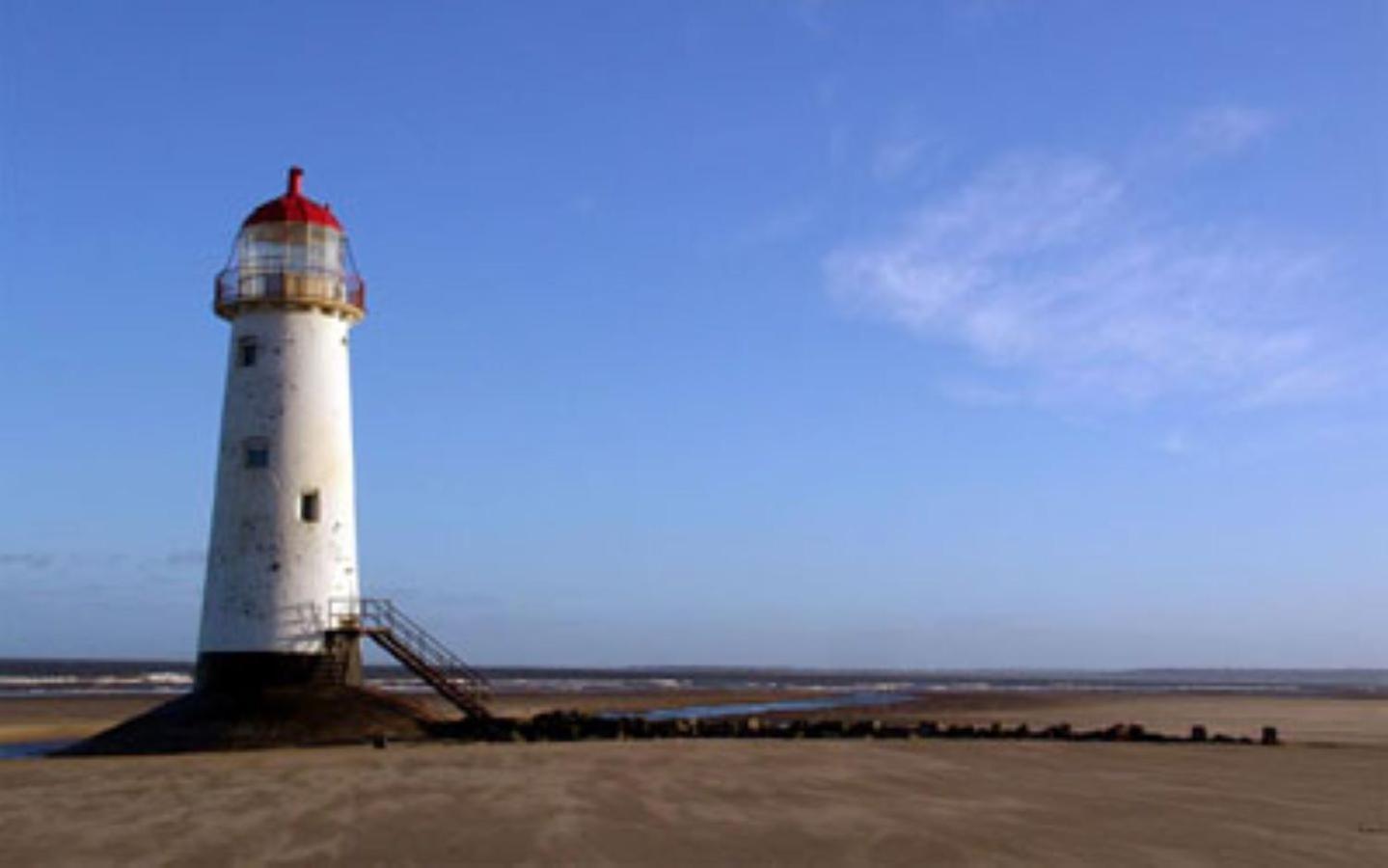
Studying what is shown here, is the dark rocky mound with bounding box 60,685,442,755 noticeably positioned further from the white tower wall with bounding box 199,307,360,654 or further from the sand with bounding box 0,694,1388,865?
the sand with bounding box 0,694,1388,865

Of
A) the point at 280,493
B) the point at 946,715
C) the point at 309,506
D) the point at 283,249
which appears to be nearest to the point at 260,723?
the point at 309,506

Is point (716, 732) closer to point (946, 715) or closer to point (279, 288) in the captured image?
point (279, 288)

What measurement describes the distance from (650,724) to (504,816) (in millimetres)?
11581

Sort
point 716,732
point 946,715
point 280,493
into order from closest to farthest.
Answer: point 280,493 < point 716,732 < point 946,715

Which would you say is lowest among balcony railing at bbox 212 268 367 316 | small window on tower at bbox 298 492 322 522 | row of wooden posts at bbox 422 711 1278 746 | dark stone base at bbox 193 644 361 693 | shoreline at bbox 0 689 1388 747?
shoreline at bbox 0 689 1388 747

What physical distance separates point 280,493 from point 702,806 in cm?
1140

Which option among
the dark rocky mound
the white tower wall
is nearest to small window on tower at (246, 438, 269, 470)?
the white tower wall

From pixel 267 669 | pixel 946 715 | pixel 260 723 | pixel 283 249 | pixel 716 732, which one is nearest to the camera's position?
pixel 260 723

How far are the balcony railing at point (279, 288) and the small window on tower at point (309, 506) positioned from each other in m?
3.38

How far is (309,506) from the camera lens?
22359 mm

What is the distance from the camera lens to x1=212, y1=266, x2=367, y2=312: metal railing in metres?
22.6

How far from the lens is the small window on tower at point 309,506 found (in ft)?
73.0

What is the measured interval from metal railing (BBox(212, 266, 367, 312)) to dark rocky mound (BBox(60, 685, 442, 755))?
6732mm

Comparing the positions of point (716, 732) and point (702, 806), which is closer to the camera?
point (702, 806)
